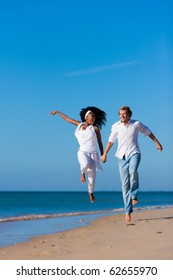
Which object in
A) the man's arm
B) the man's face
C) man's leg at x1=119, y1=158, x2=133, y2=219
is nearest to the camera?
the man's face

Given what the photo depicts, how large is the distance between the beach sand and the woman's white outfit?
1699mm

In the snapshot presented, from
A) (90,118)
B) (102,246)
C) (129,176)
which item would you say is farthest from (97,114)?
(102,246)

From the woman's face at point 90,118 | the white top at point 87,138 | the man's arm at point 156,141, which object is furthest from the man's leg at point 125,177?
the woman's face at point 90,118

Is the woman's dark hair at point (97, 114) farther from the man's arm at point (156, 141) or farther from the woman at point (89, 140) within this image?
the man's arm at point (156, 141)

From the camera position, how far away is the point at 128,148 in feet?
31.0

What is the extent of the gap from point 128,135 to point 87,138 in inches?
41.8

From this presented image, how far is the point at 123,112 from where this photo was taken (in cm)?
930

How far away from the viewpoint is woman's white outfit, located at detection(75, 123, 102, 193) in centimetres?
1016

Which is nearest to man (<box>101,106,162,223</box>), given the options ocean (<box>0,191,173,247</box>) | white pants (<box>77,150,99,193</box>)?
white pants (<box>77,150,99,193</box>)

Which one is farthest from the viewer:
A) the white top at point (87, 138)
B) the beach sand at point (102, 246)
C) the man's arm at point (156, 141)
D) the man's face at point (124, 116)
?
the white top at point (87, 138)

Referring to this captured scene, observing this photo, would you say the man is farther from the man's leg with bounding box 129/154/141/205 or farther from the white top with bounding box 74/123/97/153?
the white top with bounding box 74/123/97/153

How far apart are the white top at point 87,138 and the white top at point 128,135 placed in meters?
0.68

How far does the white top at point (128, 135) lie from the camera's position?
9.42 m
